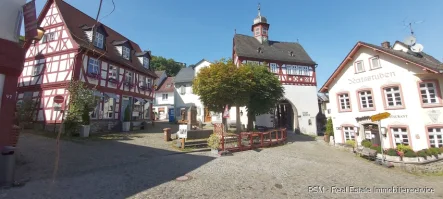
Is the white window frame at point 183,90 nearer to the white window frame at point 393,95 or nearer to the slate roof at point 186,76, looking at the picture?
the slate roof at point 186,76

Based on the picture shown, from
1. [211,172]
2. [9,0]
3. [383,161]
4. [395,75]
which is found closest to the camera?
[9,0]

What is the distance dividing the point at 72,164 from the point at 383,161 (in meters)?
17.7

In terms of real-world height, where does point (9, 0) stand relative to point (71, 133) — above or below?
above

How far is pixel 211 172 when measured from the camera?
30.1 feet

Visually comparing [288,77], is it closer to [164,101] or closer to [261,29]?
[261,29]

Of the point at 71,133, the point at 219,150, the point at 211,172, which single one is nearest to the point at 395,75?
the point at 219,150

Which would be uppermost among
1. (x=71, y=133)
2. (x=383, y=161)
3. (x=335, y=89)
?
(x=335, y=89)

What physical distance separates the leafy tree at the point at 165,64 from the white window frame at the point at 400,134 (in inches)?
2193

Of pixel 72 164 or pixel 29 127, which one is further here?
pixel 29 127

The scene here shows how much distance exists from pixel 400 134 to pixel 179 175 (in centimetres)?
1641

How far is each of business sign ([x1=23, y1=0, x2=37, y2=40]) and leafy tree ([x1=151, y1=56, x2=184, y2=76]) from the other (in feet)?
183

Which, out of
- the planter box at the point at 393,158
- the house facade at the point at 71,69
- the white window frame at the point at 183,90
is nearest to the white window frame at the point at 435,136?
the planter box at the point at 393,158

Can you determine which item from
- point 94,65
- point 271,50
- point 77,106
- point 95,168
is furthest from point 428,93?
point 94,65

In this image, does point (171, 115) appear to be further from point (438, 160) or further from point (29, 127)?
point (438, 160)
